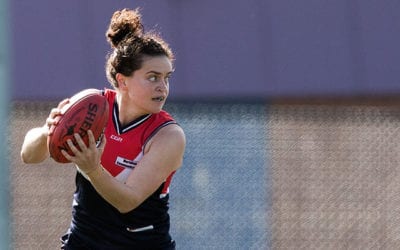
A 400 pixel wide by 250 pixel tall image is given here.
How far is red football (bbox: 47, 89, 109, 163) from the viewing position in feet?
10.0

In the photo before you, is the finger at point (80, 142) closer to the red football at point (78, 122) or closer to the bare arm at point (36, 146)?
the red football at point (78, 122)

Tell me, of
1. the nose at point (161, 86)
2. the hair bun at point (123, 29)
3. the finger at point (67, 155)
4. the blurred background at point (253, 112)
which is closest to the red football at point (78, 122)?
the finger at point (67, 155)

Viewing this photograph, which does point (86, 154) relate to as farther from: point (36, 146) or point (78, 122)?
point (36, 146)

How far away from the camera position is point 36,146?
3.37 meters

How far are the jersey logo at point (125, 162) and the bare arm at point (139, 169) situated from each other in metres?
0.07

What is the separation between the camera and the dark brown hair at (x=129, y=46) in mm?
3373

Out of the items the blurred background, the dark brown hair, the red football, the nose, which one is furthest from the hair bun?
the blurred background

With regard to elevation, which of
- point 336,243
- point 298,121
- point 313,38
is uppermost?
point 313,38

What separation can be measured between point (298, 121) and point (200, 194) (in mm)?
558

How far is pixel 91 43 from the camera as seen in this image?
4.48 meters

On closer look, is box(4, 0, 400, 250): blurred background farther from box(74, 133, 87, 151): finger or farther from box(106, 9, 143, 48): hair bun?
box(74, 133, 87, 151): finger

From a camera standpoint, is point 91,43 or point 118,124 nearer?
point 118,124

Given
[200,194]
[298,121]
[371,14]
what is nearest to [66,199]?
[200,194]

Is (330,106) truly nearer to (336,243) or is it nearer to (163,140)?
(336,243)
